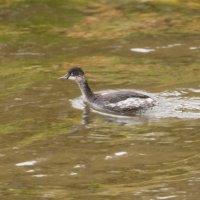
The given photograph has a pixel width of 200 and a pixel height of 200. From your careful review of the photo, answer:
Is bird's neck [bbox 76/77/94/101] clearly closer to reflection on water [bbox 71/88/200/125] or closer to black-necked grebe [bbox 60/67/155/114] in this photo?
black-necked grebe [bbox 60/67/155/114]

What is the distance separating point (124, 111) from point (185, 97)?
4.58ft

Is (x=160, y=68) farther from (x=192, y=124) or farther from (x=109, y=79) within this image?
(x=192, y=124)

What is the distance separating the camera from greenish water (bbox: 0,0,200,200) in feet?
46.3

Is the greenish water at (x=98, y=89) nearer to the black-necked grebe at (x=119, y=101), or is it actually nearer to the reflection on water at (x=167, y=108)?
the reflection on water at (x=167, y=108)

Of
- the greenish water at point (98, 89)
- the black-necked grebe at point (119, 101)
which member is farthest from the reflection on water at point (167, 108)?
the black-necked grebe at point (119, 101)

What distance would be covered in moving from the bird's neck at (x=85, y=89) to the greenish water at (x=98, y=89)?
0.80 feet

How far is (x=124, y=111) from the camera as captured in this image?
18984 millimetres

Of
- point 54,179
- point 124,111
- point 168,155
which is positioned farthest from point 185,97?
point 54,179

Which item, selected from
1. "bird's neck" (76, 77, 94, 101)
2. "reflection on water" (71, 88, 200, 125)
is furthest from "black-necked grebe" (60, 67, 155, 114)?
"reflection on water" (71, 88, 200, 125)

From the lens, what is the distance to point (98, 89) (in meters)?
21.0

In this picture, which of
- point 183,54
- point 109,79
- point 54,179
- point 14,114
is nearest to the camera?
point 54,179

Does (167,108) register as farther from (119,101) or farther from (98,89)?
(98,89)

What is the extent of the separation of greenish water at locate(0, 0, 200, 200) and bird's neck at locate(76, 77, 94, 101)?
0.80 ft

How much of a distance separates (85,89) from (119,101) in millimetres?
1457
